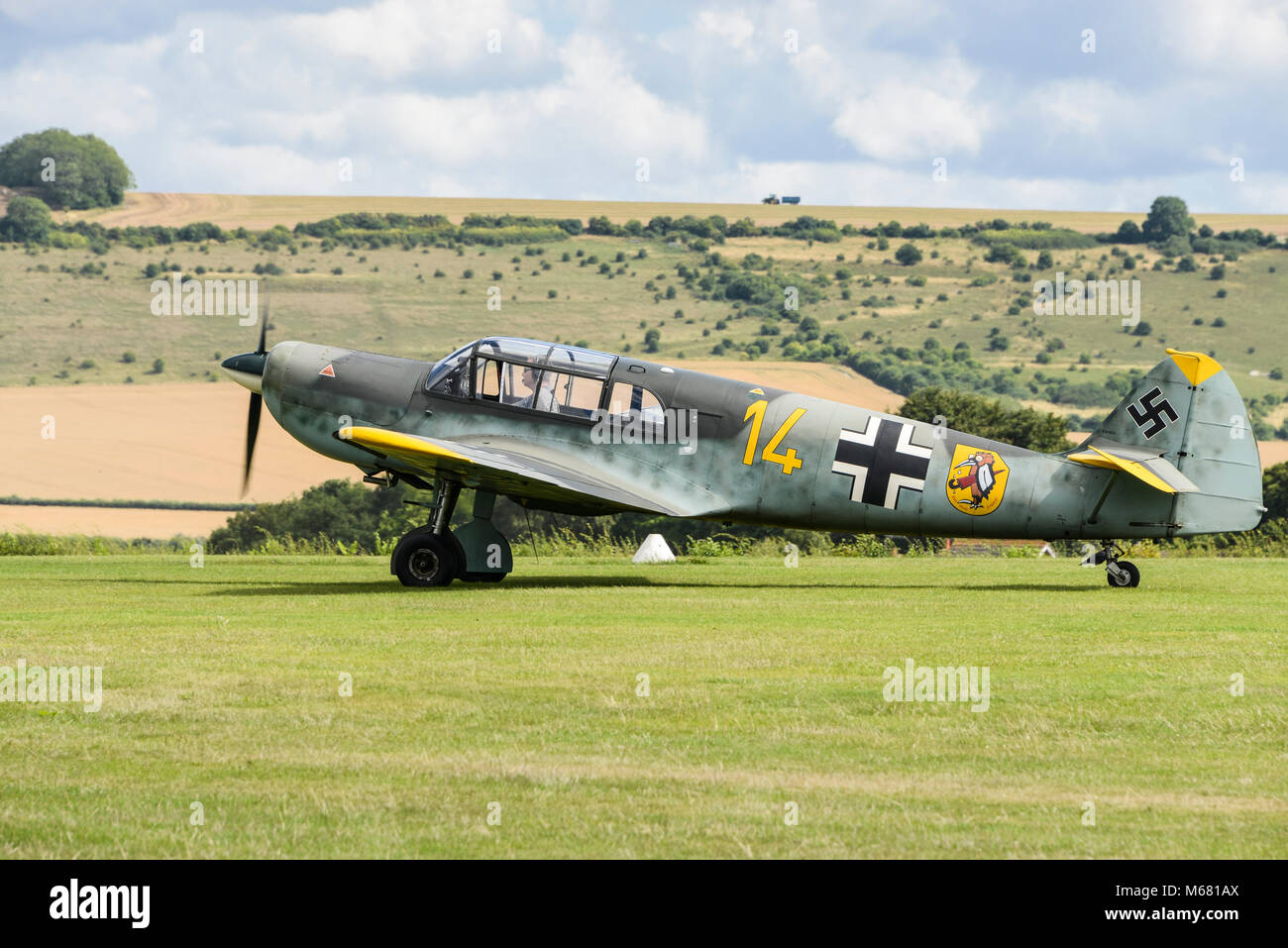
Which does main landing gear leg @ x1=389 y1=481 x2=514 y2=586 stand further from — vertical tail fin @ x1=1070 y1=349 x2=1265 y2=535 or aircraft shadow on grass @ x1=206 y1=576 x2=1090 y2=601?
vertical tail fin @ x1=1070 y1=349 x2=1265 y2=535

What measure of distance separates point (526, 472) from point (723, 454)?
105 inches

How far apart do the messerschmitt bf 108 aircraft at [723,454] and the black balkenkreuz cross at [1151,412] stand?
0.7 inches

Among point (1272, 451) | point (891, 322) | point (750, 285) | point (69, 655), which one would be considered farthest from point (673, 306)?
point (69, 655)

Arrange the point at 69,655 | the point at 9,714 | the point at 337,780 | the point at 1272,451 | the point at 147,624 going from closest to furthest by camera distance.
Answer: the point at 337,780, the point at 9,714, the point at 69,655, the point at 147,624, the point at 1272,451

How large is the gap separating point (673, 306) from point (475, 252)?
2678 centimetres

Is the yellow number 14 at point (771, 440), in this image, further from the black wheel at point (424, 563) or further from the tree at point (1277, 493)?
the tree at point (1277, 493)

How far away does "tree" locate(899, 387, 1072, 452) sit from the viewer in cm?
4272

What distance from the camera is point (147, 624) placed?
13859 mm

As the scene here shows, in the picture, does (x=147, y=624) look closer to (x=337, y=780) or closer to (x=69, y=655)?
(x=69, y=655)

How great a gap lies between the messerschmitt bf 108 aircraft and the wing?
0.10 ft

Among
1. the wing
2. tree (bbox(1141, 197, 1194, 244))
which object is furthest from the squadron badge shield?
tree (bbox(1141, 197, 1194, 244))

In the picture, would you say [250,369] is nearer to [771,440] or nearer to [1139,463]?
[771,440]

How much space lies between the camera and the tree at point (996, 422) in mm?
42719

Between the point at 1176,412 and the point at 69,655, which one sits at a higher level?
the point at 1176,412
